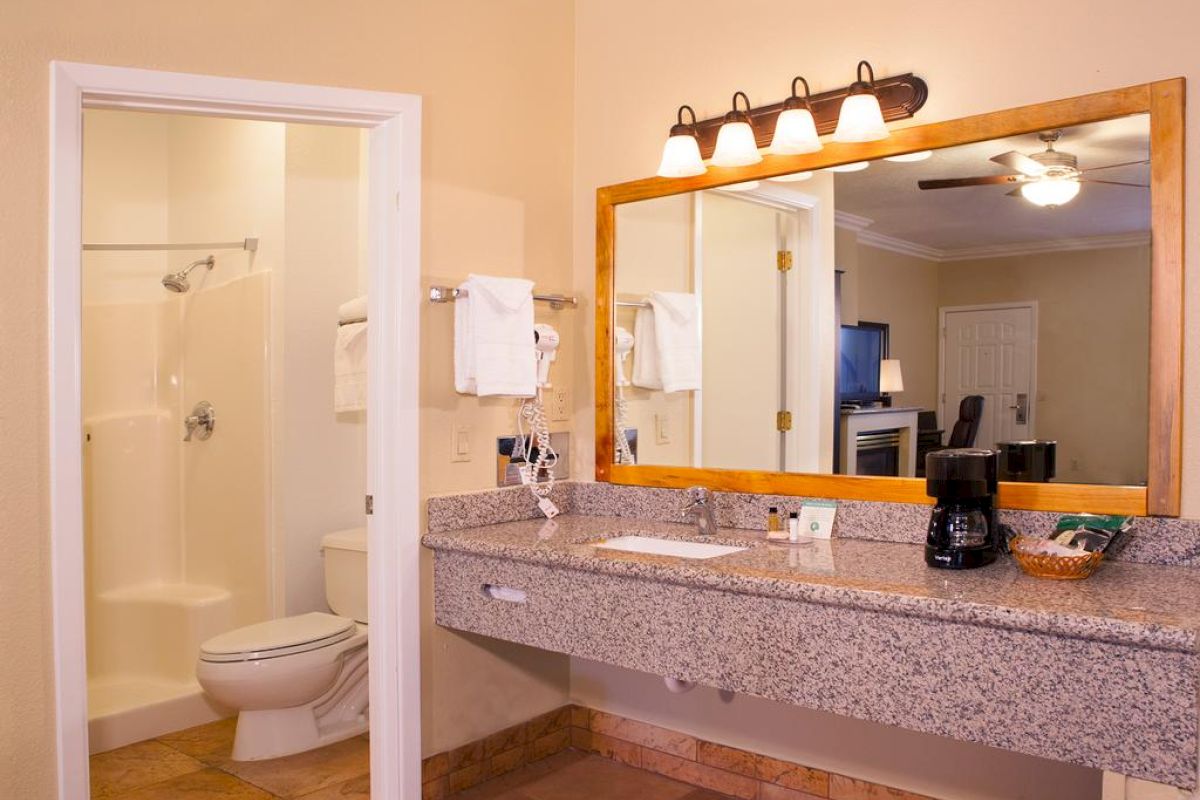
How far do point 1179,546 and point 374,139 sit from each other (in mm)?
2155

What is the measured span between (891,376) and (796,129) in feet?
2.16

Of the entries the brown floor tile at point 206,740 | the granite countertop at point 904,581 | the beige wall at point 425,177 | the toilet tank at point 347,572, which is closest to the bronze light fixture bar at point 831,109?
the beige wall at point 425,177

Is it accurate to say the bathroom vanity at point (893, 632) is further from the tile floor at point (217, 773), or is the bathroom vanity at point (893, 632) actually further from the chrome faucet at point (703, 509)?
the tile floor at point (217, 773)

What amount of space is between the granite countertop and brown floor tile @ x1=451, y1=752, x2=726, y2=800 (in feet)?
2.54

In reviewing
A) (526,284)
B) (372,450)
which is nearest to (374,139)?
(526,284)

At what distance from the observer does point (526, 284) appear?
2793 mm

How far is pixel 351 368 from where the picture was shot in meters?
3.37

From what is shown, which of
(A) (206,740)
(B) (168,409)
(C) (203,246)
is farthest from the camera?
(B) (168,409)

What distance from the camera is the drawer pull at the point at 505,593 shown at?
248cm

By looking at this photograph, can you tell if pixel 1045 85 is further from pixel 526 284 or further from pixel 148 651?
pixel 148 651

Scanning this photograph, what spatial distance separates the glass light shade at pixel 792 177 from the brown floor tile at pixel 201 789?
230cm

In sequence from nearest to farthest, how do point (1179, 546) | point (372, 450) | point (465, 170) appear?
point (1179, 546)
point (372, 450)
point (465, 170)

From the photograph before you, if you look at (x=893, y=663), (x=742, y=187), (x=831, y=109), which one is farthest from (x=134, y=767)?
(x=831, y=109)

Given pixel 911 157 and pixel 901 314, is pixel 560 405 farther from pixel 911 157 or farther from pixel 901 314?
pixel 911 157
